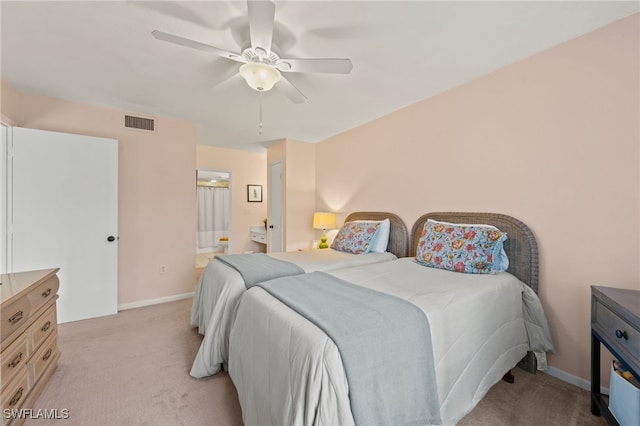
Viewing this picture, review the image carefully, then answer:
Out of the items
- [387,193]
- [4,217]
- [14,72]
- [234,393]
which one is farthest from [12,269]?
[387,193]

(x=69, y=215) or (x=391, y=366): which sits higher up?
(x=69, y=215)

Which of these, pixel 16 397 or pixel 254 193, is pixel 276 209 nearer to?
pixel 254 193

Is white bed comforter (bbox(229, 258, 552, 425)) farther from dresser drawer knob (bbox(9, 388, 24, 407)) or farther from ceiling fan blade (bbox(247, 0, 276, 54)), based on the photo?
ceiling fan blade (bbox(247, 0, 276, 54))

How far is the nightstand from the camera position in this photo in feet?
3.92

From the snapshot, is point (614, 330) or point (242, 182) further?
point (242, 182)

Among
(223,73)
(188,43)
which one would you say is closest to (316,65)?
(188,43)

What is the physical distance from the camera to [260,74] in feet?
5.95

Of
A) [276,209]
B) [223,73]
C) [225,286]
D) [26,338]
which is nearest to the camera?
[26,338]

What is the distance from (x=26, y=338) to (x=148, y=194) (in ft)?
7.03

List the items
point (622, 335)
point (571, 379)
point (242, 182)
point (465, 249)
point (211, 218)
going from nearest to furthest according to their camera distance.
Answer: point (622, 335) → point (571, 379) → point (465, 249) → point (242, 182) → point (211, 218)

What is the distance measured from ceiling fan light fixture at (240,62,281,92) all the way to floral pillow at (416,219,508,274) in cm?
193

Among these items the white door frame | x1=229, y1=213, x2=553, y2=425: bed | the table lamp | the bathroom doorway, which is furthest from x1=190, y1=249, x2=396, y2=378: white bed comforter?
the bathroom doorway

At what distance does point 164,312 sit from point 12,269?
4.73 feet

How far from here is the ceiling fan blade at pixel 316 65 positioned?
5.53ft
